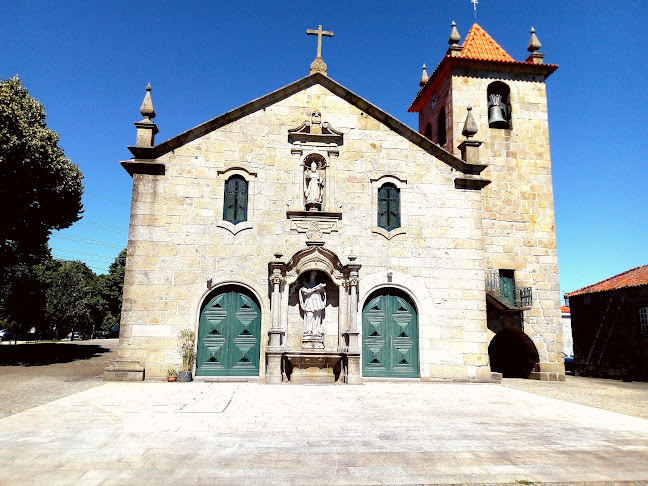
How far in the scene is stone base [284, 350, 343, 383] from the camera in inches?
496

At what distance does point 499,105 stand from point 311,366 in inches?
543

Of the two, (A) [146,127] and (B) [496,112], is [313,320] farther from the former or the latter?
(B) [496,112]

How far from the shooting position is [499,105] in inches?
752

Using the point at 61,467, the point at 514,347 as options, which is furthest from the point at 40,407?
the point at 514,347

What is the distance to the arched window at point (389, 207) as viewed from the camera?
1444cm

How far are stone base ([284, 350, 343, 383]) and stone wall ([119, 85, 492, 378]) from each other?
98cm

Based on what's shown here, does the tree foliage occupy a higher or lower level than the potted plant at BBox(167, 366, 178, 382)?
higher

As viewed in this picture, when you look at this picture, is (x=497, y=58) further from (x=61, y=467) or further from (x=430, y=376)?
(x=61, y=467)

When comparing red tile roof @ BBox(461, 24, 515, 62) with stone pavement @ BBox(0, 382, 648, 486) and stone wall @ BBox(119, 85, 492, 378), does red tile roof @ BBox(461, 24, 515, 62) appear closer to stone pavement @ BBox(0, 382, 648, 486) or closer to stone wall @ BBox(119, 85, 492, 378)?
stone wall @ BBox(119, 85, 492, 378)

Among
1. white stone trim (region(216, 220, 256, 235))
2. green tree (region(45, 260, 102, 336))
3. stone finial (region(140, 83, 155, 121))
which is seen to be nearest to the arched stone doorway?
white stone trim (region(216, 220, 256, 235))

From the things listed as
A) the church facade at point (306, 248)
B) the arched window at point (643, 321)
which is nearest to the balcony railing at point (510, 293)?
the church facade at point (306, 248)

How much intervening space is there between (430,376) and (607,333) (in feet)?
47.9

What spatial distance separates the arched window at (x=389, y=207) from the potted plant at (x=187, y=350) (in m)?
6.69

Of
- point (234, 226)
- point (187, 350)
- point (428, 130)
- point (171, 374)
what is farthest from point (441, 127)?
point (171, 374)
